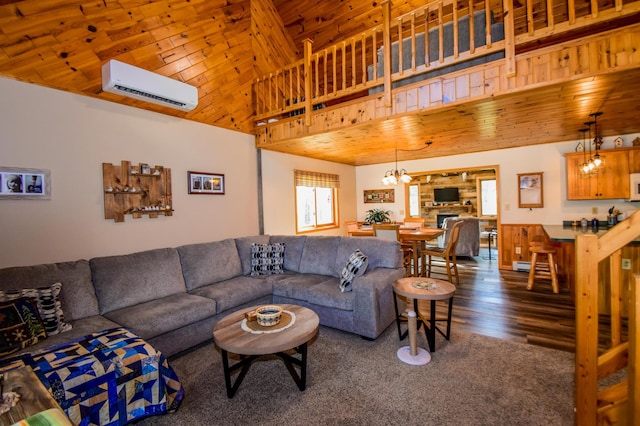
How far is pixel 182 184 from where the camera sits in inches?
149

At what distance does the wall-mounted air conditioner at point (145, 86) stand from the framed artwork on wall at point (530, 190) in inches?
221

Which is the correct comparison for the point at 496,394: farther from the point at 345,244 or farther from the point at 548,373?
the point at 345,244

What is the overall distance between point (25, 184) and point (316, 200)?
4496 millimetres

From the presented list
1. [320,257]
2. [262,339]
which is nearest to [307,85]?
[320,257]

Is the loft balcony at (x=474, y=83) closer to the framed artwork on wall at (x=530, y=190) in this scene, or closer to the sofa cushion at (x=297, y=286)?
the framed artwork on wall at (x=530, y=190)

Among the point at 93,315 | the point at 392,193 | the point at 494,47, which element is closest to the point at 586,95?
the point at 494,47

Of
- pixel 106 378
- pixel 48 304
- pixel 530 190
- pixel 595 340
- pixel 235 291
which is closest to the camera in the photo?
pixel 595 340

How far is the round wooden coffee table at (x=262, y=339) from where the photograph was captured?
1.81 m

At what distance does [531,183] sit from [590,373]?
4.70 m

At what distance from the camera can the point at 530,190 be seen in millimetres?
5316

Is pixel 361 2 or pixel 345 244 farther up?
pixel 361 2

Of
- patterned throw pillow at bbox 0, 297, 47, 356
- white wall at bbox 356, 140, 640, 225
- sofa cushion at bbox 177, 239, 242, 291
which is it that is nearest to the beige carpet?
sofa cushion at bbox 177, 239, 242, 291

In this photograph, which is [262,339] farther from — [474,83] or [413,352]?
[474,83]

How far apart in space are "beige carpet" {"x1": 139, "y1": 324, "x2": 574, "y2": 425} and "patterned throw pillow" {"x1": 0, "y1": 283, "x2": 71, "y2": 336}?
2.96 feet
